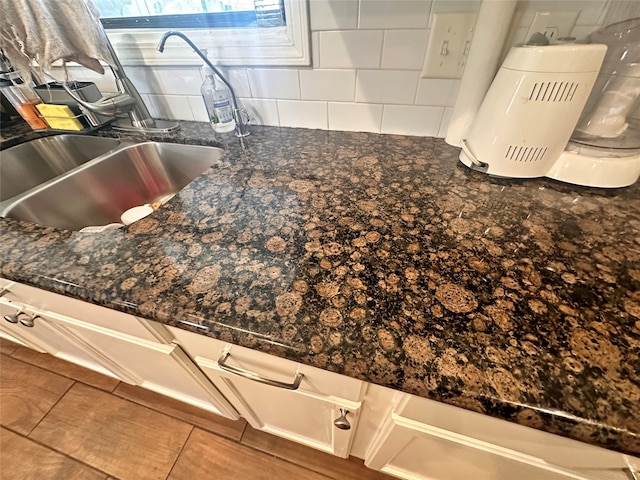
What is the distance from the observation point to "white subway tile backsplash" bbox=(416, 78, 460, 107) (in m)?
0.70

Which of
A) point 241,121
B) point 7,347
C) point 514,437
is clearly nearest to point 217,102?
point 241,121

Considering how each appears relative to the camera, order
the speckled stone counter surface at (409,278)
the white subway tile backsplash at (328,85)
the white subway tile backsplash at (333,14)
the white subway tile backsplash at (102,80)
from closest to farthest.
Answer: the speckled stone counter surface at (409,278)
the white subway tile backsplash at (333,14)
the white subway tile backsplash at (328,85)
the white subway tile backsplash at (102,80)

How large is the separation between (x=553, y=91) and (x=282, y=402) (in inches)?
32.2

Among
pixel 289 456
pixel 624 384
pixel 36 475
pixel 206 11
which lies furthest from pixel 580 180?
pixel 36 475

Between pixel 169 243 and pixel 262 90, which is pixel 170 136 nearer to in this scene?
pixel 262 90

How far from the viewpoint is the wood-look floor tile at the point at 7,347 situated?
4.16ft

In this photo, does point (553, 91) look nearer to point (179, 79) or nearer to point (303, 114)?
point (303, 114)

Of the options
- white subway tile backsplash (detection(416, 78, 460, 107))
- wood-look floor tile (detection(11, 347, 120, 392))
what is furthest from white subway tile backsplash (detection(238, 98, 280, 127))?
wood-look floor tile (detection(11, 347, 120, 392))

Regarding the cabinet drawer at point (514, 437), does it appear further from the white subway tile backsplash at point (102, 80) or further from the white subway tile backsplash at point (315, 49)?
the white subway tile backsplash at point (102, 80)

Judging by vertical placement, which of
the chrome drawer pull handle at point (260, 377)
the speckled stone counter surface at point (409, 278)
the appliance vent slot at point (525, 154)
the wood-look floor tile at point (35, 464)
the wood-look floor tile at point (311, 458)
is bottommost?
the wood-look floor tile at point (311, 458)

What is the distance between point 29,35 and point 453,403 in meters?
1.19

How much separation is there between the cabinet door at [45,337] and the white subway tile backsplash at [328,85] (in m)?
0.92

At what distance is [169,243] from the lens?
497 mm

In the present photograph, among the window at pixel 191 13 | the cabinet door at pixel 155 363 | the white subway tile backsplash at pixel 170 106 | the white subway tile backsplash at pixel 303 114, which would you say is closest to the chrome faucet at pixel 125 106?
the white subway tile backsplash at pixel 170 106
